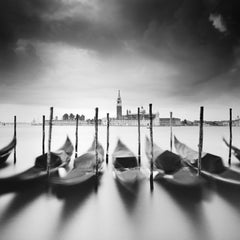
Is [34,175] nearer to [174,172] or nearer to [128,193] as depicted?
[128,193]

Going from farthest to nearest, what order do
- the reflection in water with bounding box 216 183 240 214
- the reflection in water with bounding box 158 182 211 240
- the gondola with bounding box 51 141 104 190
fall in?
1. the gondola with bounding box 51 141 104 190
2. the reflection in water with bounding box 216 183 240 214
3. the reflection in water with bounding box 158 182 211 240

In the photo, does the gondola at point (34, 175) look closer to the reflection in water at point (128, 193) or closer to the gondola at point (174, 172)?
the reflection in water at point (128, 193)

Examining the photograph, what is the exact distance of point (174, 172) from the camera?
4965mm

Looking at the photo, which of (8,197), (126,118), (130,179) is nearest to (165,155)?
(130,179)

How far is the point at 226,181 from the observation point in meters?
5.16

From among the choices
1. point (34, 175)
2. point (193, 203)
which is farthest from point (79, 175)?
point (193, 203)

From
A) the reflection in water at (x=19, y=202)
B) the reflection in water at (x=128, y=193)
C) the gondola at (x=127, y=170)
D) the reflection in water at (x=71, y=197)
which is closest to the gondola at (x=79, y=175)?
the reflection in water at (x=71, y=197)

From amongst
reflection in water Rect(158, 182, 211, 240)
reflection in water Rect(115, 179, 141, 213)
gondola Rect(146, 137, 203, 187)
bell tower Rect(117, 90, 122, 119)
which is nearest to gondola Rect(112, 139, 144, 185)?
reflection in water Rect(115, 179, 141, 213)

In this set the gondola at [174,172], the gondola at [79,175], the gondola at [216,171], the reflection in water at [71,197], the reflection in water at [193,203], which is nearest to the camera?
the reflection in water at [193,203]

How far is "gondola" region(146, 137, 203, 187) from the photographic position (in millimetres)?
4590

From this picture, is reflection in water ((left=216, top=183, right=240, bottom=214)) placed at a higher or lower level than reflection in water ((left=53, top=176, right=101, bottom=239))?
higher

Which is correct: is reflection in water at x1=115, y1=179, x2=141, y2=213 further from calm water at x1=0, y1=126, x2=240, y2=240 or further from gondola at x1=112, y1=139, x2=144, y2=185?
gondola at x1=112, y1=139, x2=144, y2=185

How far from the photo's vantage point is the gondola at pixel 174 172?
4590 mm

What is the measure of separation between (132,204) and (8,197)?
2.77 meters
